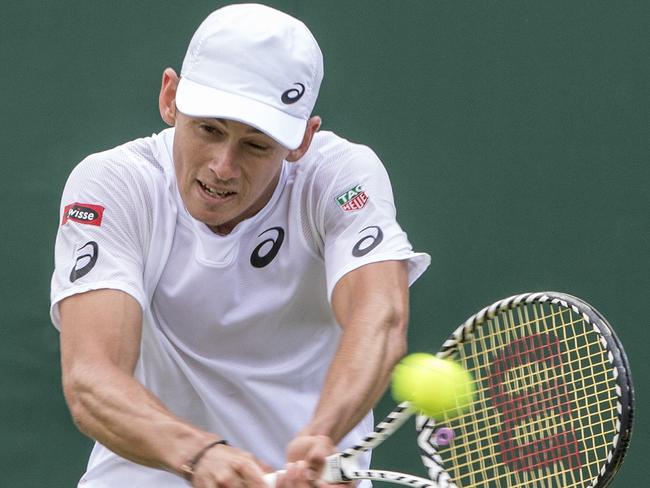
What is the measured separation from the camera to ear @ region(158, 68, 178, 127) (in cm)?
326

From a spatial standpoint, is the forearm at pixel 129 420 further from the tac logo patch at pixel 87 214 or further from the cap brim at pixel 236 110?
the cap brim at pixel 236 110

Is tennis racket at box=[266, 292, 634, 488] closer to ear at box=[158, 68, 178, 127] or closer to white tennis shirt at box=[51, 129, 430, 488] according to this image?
white tennis shirt at box=[51, 129, 430, 488]

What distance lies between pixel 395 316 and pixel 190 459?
616 mm

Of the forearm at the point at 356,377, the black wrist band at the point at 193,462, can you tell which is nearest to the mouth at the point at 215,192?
the forearm at the point at 356,377

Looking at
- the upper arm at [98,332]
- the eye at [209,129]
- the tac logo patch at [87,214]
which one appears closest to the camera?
the upper arm at [98,332]

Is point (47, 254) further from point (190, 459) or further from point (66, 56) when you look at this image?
point (190, 459)

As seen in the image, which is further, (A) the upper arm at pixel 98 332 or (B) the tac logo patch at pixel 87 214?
(B) the tac logo patch at pixel 87 214

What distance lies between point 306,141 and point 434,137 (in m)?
1.29

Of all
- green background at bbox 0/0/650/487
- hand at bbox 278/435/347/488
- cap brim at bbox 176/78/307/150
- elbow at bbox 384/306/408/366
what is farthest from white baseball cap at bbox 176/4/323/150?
green background at bbox 0/0/650/487

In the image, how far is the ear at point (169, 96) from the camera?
10.7 ft

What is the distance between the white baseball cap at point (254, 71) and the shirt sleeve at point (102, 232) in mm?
251

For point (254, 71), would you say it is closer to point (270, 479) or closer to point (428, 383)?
point (428, 383)

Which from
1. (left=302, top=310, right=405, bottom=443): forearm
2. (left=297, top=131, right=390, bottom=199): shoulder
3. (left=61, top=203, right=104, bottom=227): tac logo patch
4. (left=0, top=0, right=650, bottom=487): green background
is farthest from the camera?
(left=0, top=0, right=650, bottom=487): green background

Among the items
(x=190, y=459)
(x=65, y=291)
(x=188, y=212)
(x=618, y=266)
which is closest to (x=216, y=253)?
(x=188, y=212)
